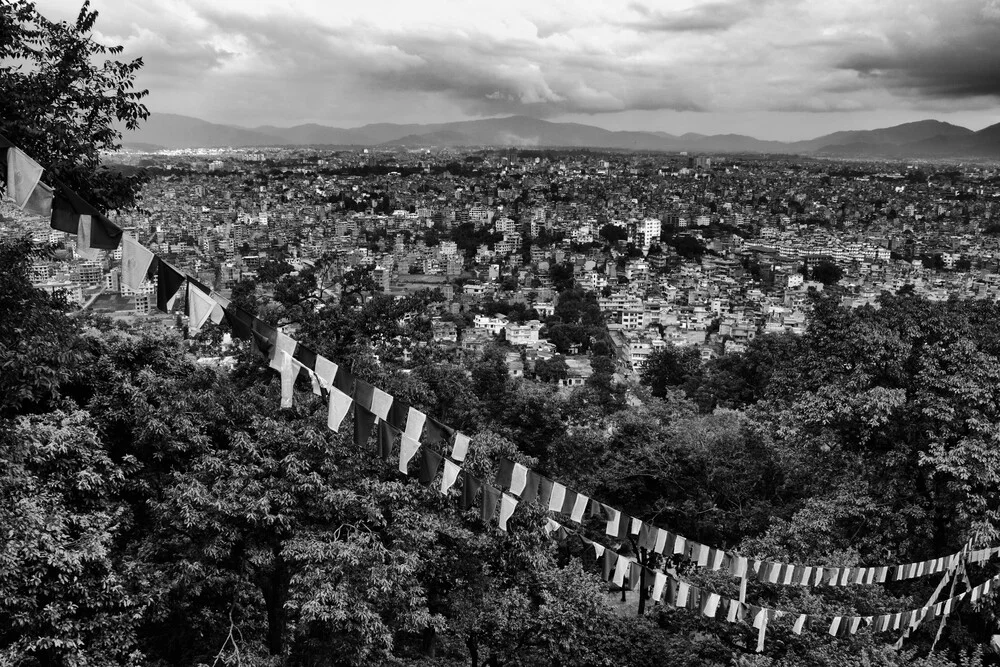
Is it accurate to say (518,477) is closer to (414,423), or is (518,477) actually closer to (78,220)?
(414,423)

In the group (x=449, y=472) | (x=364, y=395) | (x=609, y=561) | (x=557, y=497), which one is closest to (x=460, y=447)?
(x=449, y=472)

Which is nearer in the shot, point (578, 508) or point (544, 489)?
point (544, 489)

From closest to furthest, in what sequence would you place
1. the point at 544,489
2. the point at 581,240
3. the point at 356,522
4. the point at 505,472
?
the point at 505,472, the point at 544,489, the point at 356,522, the point at 581,240

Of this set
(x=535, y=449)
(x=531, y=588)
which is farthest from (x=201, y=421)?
(x=535, y=449)

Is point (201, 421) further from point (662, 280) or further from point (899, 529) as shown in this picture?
point (662, 280)

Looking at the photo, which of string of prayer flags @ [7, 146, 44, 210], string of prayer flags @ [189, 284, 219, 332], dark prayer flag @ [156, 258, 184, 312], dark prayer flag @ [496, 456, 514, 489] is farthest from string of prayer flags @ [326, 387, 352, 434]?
string of prayer flags @ [7, 146, 44, 210]

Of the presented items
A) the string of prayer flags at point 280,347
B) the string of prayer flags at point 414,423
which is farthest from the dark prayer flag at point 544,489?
the string of prayer flags at point 280,347

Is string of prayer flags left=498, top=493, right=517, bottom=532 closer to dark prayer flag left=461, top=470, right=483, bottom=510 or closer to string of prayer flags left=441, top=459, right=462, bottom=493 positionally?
dark prayer flag left=461, top=470, right=483, bottom=510

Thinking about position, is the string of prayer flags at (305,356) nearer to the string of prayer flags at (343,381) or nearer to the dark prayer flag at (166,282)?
the string of prayer flags at (343,381)

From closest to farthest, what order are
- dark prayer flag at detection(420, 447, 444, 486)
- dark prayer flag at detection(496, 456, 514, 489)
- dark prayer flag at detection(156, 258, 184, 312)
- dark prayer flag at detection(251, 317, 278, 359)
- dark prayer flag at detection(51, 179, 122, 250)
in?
1. dark prayer flag at detection(51, 179, 122, 250)
2. dark prayer flag at detection(156, 258, 184, 312)
3. dark prayer flag at detection(251, 317, 278, 359)
4. dark prayer flag at detection(420, 447, 444, 486)
5. dark prayer flag at detection(496, 456, 514, 489)
